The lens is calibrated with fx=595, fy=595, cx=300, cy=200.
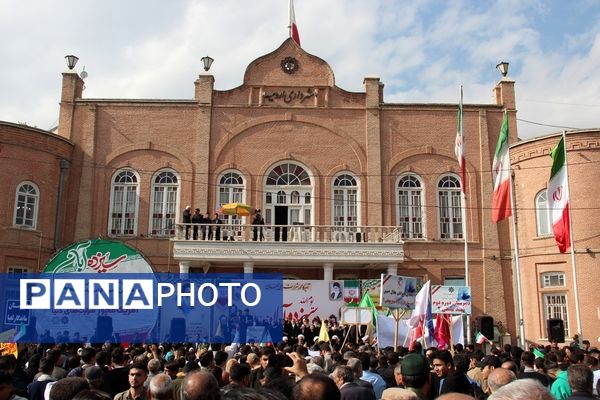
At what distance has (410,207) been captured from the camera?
26.7m

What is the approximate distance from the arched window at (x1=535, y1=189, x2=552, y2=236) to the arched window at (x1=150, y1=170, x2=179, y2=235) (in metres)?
15.5

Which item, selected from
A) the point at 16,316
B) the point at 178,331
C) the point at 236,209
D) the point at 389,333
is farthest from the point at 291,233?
the point at 16,316

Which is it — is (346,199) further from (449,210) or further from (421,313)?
(421,313)

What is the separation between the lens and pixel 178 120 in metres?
27.2

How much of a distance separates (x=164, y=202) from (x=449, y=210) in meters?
12.7

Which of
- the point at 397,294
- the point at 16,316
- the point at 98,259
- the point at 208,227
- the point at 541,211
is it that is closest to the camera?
the point at 98,259

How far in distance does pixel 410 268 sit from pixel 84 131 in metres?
15.8

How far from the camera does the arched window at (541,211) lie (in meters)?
24.8

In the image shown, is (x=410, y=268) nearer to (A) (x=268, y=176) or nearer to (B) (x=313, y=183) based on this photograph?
(B) (x=313, y=183)

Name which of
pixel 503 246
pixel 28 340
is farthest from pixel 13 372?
pixel 503 246

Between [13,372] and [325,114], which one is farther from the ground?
[325,114]

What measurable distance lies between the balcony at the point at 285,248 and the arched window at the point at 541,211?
593 centimetres

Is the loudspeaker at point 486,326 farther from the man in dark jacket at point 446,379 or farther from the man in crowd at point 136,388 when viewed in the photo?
the man in crowd at point 136,388

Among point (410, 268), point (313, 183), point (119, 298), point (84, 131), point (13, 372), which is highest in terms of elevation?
point (84, 131)
